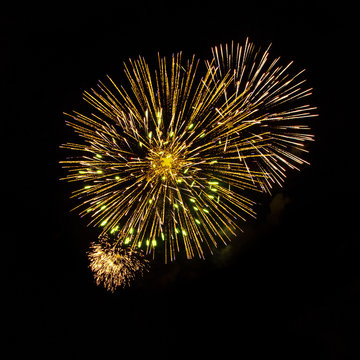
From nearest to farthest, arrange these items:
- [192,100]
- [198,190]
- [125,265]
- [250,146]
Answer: [192,100] < [250,146] < [198,190] < [125,265]

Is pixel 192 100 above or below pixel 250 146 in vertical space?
above

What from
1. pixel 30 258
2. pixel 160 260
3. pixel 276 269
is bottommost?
pixel 276 269

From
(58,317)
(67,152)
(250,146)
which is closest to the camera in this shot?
(250,146)

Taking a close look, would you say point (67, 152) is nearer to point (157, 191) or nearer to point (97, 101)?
point (97, 101)

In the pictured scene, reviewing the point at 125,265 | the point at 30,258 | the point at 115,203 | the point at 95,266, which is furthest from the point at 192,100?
the point at 30,258

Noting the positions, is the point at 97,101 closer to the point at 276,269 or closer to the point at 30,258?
the point at 30,258

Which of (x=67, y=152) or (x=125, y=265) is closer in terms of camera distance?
(x=67, y=152)
